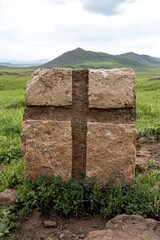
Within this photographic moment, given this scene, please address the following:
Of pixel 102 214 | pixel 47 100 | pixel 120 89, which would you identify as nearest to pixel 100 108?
pixel 120 89

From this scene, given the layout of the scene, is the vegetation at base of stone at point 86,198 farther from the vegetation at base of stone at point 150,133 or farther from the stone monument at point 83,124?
the vegetation at base of stone at point 150,133

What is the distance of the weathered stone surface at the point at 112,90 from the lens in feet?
12.4

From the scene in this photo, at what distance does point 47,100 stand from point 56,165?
2.27ft

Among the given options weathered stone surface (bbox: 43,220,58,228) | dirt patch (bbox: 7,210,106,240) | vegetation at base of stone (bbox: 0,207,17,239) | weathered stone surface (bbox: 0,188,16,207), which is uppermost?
weathered stone surface (bbox: 0,188,16,207)

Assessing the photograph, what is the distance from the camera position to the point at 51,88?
384cm

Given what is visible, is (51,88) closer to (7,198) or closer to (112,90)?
(112,90)

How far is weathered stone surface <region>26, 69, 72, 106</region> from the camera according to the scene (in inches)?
151

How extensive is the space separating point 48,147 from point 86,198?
67 cm

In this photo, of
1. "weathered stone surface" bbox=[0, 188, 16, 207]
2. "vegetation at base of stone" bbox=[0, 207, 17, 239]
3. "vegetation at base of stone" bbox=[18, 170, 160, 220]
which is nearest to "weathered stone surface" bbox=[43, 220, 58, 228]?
"vegetation at base of stone" bbox=[18, 170, 160, 220]

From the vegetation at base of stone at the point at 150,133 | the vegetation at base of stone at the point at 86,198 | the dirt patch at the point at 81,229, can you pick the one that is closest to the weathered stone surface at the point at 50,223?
the dirt patch at the point at 81,229

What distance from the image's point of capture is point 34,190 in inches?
147

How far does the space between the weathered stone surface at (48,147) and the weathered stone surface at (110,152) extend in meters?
0.23

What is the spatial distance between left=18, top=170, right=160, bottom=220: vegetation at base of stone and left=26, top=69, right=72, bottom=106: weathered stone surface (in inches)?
31.7

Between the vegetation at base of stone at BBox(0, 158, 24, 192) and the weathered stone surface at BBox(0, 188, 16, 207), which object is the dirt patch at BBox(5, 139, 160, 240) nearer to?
the weathered stone surface at BBox(0, 188, 16, 207)
